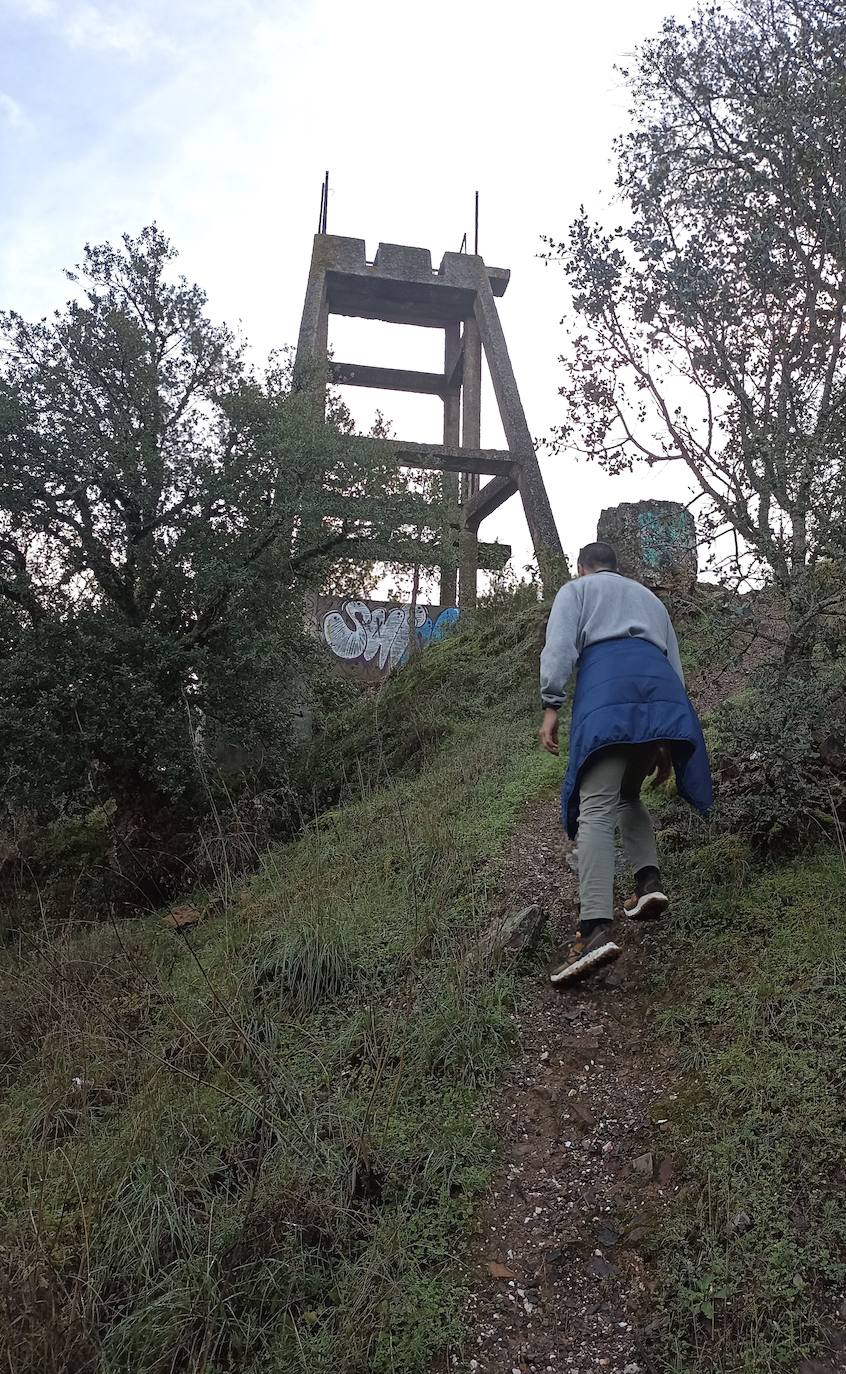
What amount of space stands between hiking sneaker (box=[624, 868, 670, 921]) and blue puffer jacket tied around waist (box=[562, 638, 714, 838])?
342mm

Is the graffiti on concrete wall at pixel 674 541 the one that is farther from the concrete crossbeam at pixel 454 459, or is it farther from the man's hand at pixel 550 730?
the concrete crossbeam at pixel 454 459

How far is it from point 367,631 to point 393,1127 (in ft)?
42.2

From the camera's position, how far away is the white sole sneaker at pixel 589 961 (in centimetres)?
381

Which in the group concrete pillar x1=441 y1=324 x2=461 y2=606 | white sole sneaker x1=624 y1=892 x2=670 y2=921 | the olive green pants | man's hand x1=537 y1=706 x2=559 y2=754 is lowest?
white sole sneaker x1=624 y1=892 x2=670 y2=921

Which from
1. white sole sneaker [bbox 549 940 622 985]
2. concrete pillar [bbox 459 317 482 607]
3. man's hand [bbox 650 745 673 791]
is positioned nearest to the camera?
white sole sneaker [bbox 549 940 622 985]

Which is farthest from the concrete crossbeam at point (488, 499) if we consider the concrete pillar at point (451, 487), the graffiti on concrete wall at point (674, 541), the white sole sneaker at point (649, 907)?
the white sole sneaker at point (649, 907)

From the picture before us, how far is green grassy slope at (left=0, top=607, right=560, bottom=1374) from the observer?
2.56 m

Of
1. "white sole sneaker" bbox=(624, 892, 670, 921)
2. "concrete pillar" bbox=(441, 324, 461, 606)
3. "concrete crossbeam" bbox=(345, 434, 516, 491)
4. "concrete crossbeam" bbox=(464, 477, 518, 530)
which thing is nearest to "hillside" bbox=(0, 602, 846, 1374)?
"white sole sneaker" bbox=(624, 892, 670, 921)

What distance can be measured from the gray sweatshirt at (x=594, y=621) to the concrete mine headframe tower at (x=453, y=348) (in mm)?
9352

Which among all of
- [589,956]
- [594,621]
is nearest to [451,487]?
[594,621]

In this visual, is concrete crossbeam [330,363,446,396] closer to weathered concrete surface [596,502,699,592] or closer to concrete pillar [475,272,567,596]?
concrete pillar [475,272,567,596]

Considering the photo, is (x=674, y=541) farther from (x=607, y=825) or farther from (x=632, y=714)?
(x=607, y=825)

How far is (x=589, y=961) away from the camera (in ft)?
12.5

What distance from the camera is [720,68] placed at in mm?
4883
